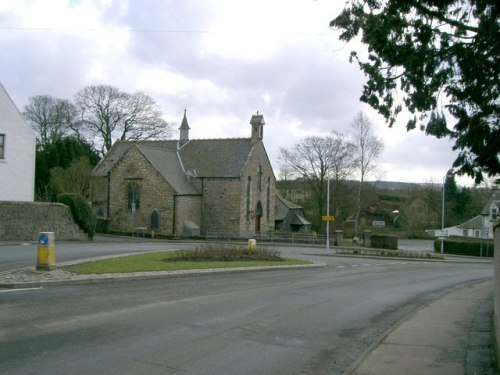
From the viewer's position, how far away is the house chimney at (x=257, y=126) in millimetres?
62625

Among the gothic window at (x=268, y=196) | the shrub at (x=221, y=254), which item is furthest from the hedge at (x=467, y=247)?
the shrub at (x=221, y=254)

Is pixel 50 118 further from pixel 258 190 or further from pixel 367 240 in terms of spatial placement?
pixel 367 240

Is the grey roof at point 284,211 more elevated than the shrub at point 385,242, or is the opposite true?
the grey roof at point 284,211

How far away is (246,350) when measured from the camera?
28.3ft

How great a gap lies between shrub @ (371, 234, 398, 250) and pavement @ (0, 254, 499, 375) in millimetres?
39674

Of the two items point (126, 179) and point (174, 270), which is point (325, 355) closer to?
point (174, 270)

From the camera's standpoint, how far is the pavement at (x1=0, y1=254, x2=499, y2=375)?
8.16 m

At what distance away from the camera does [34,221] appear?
34.4 metres

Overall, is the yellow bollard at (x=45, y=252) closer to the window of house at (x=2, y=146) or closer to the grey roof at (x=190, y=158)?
the window of house at (x=2, y=146)

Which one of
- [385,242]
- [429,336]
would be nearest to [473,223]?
[385,242]

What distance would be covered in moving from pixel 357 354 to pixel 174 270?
1187 centimetres

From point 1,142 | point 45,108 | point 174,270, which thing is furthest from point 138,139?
point 174,270

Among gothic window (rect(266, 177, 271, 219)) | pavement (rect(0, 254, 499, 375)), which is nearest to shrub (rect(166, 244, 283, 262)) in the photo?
pavement (rect(0, 254, 499, 375))

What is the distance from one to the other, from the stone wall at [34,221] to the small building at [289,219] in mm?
40979
